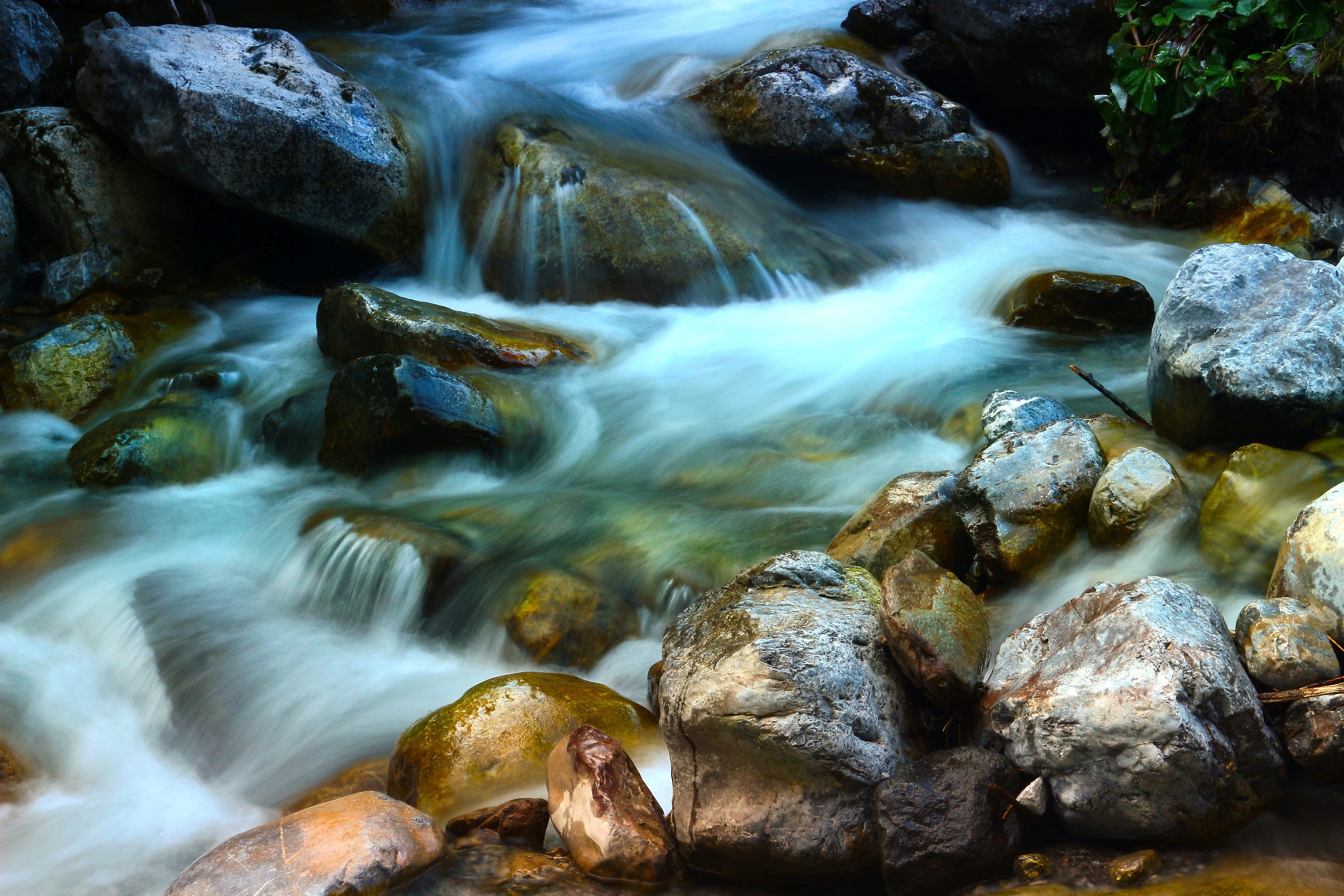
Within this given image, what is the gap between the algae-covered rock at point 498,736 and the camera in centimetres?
334

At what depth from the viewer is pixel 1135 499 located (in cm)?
371

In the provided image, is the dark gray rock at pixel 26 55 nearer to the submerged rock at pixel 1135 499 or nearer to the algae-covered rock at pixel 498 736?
the algae-covered rock at pixel 498 736

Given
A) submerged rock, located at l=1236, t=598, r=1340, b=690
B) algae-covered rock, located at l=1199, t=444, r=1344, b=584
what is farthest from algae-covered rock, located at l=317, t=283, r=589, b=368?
submerged rock, located at l=1236, t=598, r=1340, b=690

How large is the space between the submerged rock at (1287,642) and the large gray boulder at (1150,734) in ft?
0.23

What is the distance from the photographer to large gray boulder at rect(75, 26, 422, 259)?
7312 millimetres

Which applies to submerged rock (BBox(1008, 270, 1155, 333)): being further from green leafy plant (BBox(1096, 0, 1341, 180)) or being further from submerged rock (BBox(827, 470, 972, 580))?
submerged rock (BBox(827, 470, 972, 580))

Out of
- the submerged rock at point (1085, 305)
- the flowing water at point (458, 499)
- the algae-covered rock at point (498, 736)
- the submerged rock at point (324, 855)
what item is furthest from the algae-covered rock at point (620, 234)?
the submerged rock at point (324, 855)

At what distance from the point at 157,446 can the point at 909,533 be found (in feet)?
14.9

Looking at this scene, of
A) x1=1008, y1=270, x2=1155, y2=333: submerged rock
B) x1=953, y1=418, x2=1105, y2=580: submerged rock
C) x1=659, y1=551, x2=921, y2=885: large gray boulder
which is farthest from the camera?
x1=1008, y1=270, x2=1155, y2=333: submerged rock

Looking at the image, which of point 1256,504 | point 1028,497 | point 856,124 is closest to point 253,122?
point 856,124

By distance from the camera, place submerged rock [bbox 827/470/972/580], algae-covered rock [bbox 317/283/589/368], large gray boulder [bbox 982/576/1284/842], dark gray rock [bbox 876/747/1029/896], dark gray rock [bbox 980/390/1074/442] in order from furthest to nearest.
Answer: algae-covered rock [bbox 317/283/589/368], dark gray rock [bbox 980/390/1074/442], submerged rock [bbox 827/470/972/580], dark gray rock [bbox 876/747/1029/896], large gray boulder [bbox 982/576/1284/842]

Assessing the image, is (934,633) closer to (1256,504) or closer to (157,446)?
(1256,504)

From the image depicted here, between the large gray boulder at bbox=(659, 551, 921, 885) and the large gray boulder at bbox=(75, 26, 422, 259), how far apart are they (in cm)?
587

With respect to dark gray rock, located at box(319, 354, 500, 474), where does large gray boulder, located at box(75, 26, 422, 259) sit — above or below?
above
